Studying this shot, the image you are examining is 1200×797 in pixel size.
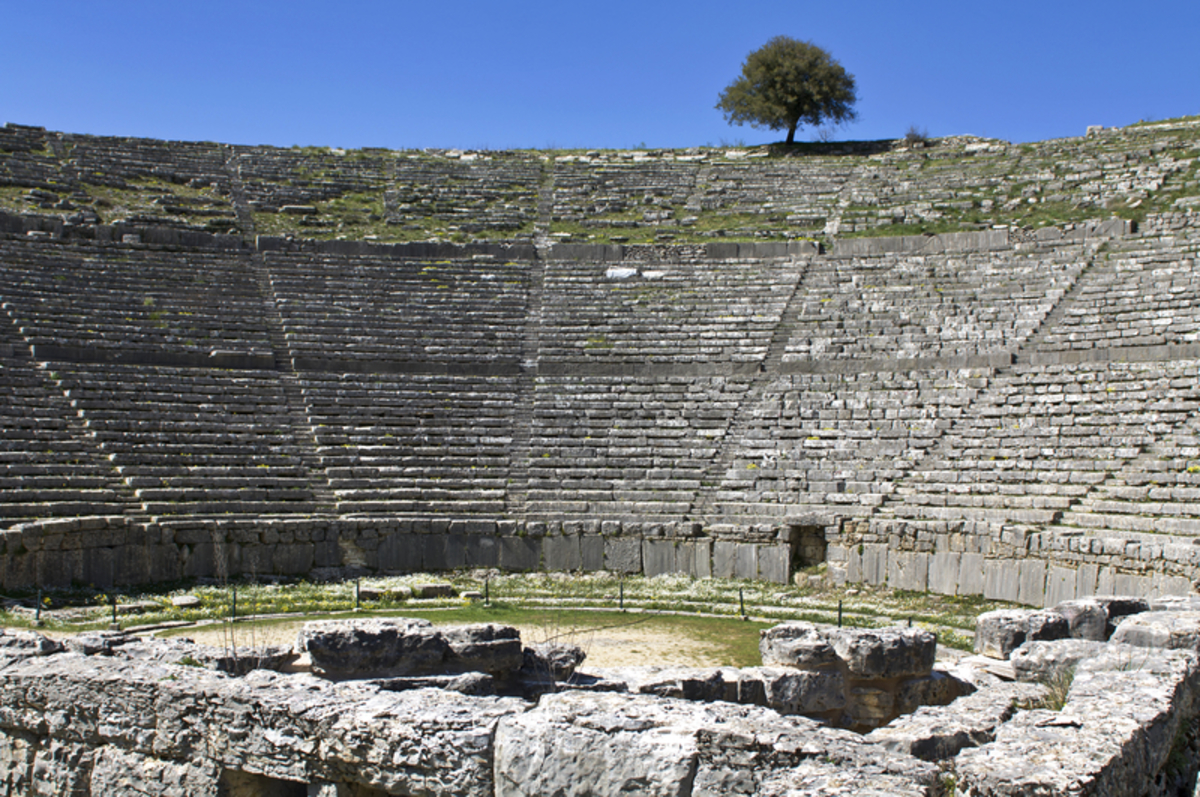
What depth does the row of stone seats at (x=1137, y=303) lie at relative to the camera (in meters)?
20.1

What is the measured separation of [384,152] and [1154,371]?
88.5 feet

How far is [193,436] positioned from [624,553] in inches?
342

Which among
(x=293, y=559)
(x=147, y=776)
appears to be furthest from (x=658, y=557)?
(x=147, y=776)

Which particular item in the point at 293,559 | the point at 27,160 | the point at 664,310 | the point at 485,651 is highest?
the point at 27,160

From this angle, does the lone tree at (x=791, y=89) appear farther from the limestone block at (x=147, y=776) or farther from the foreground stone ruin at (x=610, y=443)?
the limestone block at (x=147, y=776)

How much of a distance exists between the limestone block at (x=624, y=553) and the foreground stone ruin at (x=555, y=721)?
33.1 ft

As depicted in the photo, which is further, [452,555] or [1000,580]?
[452,555]

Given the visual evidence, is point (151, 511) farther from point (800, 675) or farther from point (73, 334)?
point (800, 675)

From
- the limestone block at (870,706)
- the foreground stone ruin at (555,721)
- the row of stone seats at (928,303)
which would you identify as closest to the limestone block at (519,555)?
the row of stone seats at (928,303)

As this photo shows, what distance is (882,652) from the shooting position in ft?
28.2

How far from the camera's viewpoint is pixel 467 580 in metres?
18.3

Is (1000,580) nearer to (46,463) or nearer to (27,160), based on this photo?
(46,463)

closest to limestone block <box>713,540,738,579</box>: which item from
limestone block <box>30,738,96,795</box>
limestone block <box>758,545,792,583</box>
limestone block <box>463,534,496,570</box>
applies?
limestone block <box>758,545,792,583</box>

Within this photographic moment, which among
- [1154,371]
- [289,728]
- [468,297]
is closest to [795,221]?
[468,297]
